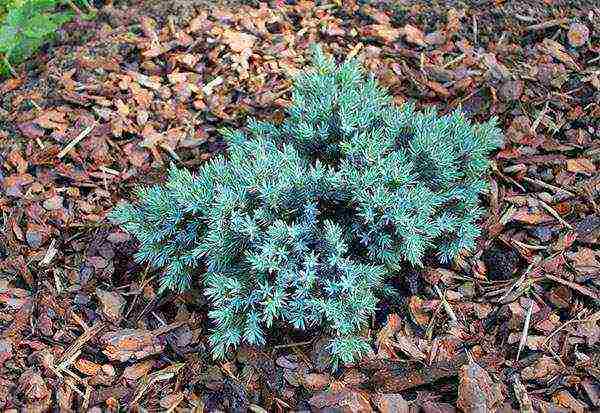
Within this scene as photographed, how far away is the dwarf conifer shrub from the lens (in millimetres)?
2949

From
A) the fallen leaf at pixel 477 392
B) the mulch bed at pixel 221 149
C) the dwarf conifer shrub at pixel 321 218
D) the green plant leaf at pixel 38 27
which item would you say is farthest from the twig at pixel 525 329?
the green plant leaf at pixel 38 27

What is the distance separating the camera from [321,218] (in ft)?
10.4

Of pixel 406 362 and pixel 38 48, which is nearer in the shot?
pixel 406 362

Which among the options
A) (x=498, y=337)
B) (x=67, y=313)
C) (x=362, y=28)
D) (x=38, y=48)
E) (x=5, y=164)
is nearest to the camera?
(x=498, y=337)

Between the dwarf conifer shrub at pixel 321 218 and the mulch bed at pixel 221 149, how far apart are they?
0.57 ft

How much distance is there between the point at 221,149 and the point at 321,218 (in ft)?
3.15

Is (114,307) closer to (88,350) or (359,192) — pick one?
(88,350)

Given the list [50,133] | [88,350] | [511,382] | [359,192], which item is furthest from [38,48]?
[511,382]

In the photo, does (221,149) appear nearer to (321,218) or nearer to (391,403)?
(321,218)

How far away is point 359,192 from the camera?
9.92ft

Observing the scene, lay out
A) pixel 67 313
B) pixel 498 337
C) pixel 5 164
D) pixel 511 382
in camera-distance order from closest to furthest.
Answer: pixel 511 382 < pixel 498 337 < pixel 67 313 < pixel 5 164

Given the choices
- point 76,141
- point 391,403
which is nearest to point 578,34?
point 391,403

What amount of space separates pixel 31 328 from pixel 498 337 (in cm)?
201

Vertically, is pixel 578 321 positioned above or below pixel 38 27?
below
